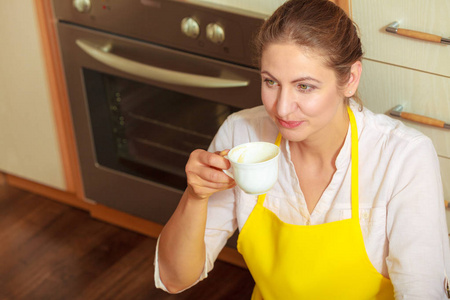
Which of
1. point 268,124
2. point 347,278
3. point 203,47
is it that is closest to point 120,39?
point 203,47

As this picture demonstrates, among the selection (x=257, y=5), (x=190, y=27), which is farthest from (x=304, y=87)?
(x=190, y=27)

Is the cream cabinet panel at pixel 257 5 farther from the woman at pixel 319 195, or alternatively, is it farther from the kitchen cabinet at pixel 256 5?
the woman at pixel 319 195

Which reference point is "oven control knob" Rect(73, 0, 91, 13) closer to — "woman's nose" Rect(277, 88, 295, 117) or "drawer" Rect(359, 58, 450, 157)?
"drawer" Rect(359, 58, 450, 157)

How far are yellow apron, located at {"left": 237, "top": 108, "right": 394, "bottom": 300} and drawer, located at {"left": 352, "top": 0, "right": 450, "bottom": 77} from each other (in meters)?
0.30

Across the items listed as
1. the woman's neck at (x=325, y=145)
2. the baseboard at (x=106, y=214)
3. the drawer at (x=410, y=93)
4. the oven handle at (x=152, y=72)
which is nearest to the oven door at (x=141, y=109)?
the oven handle at (x=152, y=72)

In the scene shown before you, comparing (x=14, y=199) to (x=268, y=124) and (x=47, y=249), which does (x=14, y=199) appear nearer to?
(x=47, y=249)

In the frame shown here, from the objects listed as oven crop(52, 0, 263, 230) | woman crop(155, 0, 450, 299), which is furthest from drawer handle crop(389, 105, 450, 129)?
oven crop(52, 0, 263, 230)

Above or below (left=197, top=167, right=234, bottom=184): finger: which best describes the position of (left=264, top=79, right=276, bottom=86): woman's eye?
above

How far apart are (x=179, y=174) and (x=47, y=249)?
62 cm

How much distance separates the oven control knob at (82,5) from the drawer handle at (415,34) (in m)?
0.94

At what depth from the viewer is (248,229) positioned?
1438mm

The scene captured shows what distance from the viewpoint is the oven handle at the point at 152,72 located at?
6.11 feet

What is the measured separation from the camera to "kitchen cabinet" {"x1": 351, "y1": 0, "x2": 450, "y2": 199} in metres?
1.49

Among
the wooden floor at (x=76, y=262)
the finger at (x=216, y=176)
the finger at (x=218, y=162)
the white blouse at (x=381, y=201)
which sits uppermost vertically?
the finger at (x=218, y=162)
